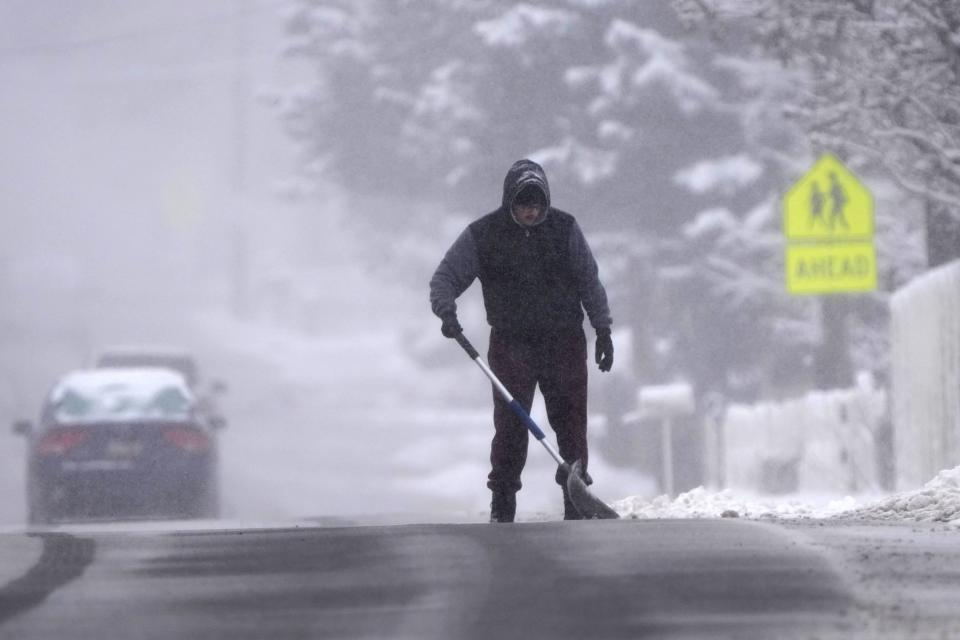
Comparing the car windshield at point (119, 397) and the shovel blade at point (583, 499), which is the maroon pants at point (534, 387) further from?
the car windshield at point (119, 397)

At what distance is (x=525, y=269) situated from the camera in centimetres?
1015

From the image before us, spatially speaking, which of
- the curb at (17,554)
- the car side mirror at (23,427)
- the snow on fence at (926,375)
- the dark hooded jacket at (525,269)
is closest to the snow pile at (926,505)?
the dark hooded jacket at (525,269)

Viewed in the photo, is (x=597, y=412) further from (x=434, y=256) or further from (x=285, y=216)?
(x=285, y=216)

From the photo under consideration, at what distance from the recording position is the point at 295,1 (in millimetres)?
40969

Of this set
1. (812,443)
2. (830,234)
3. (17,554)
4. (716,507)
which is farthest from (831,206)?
(17,554)

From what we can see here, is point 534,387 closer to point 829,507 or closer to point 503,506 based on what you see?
point 503,506

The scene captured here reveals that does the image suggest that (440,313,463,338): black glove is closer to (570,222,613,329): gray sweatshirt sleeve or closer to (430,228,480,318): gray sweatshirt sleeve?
(430,228,480,318): gray sweatshirt sleeve

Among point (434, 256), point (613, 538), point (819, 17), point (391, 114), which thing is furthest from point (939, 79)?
point (434, 256)

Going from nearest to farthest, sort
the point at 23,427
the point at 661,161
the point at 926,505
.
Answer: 1. the point at 926,505
2. the point at 23,427
3. the point at 661,161

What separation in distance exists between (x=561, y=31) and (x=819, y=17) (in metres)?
15.4

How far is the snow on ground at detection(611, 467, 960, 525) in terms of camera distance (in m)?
10.6

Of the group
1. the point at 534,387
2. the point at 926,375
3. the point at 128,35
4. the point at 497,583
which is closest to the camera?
the point at 497,583

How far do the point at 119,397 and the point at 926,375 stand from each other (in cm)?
698

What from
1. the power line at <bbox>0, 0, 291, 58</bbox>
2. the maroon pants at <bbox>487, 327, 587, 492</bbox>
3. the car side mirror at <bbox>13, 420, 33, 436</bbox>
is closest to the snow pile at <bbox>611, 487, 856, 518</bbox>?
the maroon pants at <bbox>487, 327, 587, 492</bbox>
